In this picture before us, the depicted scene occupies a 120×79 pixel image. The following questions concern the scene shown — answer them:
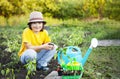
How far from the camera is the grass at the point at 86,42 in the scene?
150 inches

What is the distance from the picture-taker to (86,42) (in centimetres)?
558

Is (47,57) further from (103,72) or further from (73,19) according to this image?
(73,19)

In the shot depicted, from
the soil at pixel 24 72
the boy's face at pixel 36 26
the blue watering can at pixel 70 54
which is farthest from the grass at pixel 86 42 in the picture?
the boy's face at pixel 36 26

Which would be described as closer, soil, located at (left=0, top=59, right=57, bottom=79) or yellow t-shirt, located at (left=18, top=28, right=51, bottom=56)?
soil, located at (left=0, top=59, right=57, bottom=79)

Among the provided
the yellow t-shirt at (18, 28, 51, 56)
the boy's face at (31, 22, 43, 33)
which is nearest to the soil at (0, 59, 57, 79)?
the yellow t-shirt at (18, 28, 51, 56)

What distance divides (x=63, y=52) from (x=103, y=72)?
0.65 m

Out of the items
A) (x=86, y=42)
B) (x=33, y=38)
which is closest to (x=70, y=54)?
(x=33, y=38)

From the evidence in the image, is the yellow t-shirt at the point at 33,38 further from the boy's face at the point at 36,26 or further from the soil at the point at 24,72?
the soil at the point at 24,72

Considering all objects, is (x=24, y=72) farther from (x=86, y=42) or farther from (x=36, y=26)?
(x=86, y=42)

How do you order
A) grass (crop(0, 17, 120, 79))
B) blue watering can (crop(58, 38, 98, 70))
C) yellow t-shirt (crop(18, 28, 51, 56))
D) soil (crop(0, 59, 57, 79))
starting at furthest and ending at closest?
1. grass (crop(0, 17, 120, 79))
2. yellow t-shirt (crop(18, 28, 51, 56))
3. soil (crop(0, 59, 57, 79))
4. blue watering can (crop(58, 38, 98, 70))

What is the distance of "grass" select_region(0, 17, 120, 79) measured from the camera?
3816 millimetres

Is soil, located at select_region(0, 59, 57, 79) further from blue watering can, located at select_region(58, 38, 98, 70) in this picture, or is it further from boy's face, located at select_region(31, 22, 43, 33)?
boy's face, located at select_region(31, 22, 43, 33)

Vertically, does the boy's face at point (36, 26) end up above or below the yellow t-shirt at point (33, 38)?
above

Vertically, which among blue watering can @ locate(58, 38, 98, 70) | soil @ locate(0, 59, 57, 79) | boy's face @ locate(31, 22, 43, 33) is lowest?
soil @ locate(0, 59, 57, 79)
